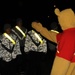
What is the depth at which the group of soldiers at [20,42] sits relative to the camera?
26.4 ft

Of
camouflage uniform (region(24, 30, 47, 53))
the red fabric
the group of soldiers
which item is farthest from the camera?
camouflage uniform (region(24, 30, 47, 53))

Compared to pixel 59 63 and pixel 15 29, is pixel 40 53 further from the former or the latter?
pixel 59 63

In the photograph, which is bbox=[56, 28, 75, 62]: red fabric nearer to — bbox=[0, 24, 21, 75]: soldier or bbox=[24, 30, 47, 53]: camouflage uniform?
bbox=[0, 24, 21, 75]: soldier

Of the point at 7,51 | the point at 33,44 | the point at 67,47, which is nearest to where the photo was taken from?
the point at 67,47

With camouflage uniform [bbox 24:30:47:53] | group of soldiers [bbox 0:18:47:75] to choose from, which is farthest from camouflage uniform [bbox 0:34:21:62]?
camouflage uniform [bbox 24:30:47:53]

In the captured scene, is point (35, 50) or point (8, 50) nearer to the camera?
point (8, 50)

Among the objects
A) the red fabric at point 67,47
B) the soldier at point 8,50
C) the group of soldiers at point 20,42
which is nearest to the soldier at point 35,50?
the group of soldiers at point 20,42

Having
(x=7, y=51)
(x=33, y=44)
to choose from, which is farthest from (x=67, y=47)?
(x=33, y=44)

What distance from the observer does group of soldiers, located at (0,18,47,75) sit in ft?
26.4

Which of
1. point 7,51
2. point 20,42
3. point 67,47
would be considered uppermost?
point 67,47

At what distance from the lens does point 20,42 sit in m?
8.37

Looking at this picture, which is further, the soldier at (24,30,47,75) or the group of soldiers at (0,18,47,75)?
the soldier at (24,30,47,75)

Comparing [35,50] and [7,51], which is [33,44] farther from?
[7,51]

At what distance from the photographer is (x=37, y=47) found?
838 centimetres
